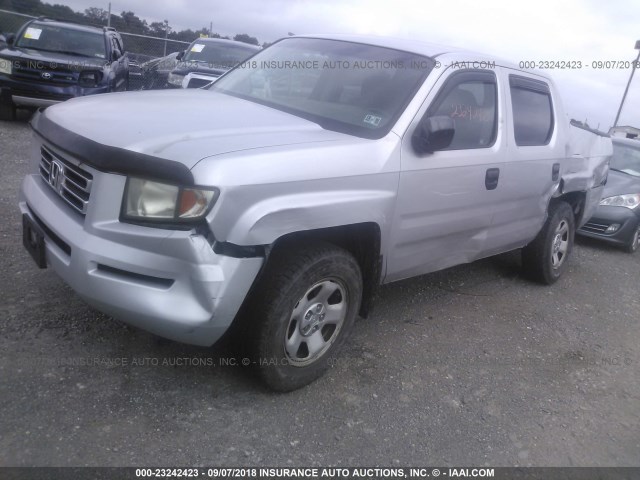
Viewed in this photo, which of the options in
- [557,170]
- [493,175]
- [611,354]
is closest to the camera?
[493,175]

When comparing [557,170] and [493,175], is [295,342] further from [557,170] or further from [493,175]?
[557,170]

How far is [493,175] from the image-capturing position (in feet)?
12.9

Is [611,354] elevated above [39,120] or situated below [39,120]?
below

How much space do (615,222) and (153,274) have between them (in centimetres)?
675

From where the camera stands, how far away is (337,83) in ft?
12.0

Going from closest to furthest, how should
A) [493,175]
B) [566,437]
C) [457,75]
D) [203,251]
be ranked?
[203,251]
[566,437]
[457,75]
[493,175]

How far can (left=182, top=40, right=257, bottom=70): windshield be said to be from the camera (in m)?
11.0

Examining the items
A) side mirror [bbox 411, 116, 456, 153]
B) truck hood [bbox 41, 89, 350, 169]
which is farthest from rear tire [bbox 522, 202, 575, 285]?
truck hood [bbox 41, 89, 350, 169]

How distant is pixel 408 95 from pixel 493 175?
0.95 meters

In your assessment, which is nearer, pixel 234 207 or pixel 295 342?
pixel 234 207

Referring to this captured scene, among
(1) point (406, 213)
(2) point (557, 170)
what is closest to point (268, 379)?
(1) point (406, 213)

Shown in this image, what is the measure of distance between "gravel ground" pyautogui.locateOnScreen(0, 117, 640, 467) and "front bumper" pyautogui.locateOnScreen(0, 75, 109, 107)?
479cm

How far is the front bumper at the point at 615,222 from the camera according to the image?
291 inches

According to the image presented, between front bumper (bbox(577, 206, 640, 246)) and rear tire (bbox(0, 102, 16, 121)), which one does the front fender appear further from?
rear tire (bbox(0, 102, 16, 121))
